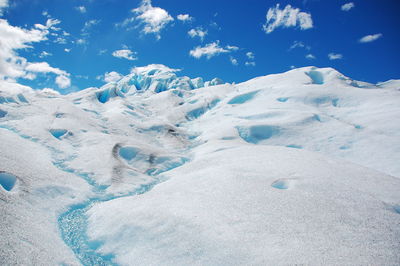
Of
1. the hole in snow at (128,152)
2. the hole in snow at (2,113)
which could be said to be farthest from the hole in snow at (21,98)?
the hole in snow at (128,152)

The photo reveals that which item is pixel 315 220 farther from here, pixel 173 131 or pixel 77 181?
pixel 173 131

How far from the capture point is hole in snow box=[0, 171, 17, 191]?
561 cm

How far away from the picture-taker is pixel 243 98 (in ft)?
60.0

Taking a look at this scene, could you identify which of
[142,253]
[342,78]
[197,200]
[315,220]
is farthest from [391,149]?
[342,78]

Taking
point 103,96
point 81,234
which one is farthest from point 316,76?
point 81,234

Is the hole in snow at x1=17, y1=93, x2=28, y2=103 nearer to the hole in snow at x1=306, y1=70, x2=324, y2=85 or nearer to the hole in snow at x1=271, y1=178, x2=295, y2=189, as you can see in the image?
the hole in snow at x1=271, y1=178, x2=295, y2=189

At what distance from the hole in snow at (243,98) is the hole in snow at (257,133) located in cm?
643

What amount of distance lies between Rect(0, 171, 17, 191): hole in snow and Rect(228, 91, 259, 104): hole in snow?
14.9m

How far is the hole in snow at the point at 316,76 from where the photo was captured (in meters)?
18.9

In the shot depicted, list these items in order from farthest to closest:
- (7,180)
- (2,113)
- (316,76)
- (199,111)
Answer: (199,111)
(316,76)
(2,113)
(7,180)

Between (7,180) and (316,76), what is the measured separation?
20.5 metres

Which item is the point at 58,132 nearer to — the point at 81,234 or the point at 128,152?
the point at 128,152

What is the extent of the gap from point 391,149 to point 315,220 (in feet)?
20.2

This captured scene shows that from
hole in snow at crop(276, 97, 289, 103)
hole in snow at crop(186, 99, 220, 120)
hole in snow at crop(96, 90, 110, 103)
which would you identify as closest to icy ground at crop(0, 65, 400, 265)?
hole in snow at crop(276, 97, 289, 103)
